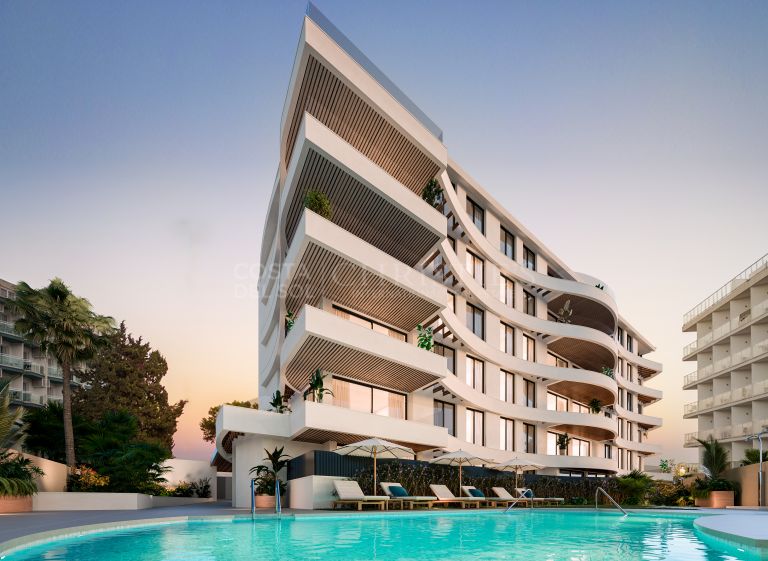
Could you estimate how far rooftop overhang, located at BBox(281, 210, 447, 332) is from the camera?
948 inches

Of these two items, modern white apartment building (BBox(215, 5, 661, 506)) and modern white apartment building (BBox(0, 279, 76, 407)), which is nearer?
modern white apartment building (BBox(215, 5, 661, 506))

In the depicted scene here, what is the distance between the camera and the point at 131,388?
5272 centimetres

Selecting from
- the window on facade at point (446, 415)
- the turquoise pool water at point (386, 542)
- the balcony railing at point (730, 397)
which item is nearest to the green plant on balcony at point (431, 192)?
the window on facade at point (446, 415)

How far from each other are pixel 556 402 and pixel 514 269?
11.7m

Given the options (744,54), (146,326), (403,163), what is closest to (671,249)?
(744,54)

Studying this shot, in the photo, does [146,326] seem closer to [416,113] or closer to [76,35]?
[76,35]

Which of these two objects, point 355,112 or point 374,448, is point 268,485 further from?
point 355,112

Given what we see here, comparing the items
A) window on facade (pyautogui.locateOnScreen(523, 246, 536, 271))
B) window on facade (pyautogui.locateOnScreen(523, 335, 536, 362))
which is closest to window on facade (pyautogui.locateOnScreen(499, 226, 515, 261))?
window on facade (pyautogui.locateOnScreen(523, 246, 536, 271))

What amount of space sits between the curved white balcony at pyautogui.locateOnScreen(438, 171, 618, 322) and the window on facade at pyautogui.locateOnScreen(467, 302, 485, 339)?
3054 millimetres

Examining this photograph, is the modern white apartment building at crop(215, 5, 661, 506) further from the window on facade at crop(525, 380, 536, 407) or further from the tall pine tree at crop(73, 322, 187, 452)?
the tall pine tree at crop(73, 322, 187, 452)

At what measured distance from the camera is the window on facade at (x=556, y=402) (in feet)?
148

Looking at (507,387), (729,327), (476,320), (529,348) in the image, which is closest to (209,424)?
(529,348)

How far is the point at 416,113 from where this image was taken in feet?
91.6

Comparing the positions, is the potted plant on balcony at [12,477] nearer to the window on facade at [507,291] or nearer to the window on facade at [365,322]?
the window on facade at [365,322]
